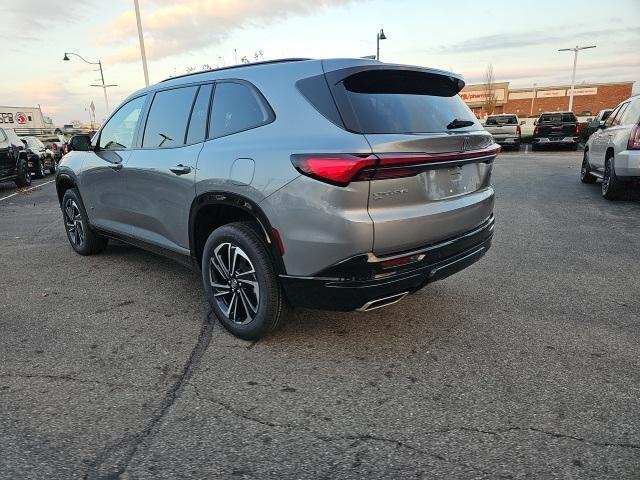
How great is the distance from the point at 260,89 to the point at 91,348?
2073 mm

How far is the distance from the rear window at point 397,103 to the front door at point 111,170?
2.38m

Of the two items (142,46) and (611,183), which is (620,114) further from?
(142,46)

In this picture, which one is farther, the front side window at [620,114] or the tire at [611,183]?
the front side window at [620,114]

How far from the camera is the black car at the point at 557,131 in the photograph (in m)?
20.8

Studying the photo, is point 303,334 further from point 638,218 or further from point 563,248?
point 638,218

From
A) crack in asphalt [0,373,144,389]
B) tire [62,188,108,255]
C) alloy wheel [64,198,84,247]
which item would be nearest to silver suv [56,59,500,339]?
crack in asphalt [0,373,144,389]

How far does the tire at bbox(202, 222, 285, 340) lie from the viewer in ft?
10.1

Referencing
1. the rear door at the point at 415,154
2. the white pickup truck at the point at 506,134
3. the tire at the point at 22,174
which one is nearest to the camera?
the rear door at the point at 415,154

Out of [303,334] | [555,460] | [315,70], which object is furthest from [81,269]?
[555,460]

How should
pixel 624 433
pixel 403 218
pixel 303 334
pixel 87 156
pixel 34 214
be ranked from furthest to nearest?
pixel 34 214
pixel 87 156
pixel 303 334
pixel 403 218
pixel 624 433

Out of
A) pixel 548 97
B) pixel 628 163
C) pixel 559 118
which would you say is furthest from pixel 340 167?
pixel 548 97

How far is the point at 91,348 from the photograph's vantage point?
11.0ft

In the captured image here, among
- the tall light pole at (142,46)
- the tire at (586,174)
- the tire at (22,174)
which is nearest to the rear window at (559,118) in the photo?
the tire at (586,174)

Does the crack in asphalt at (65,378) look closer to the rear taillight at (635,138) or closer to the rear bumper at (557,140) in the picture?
the rear taillight at (635,138)
